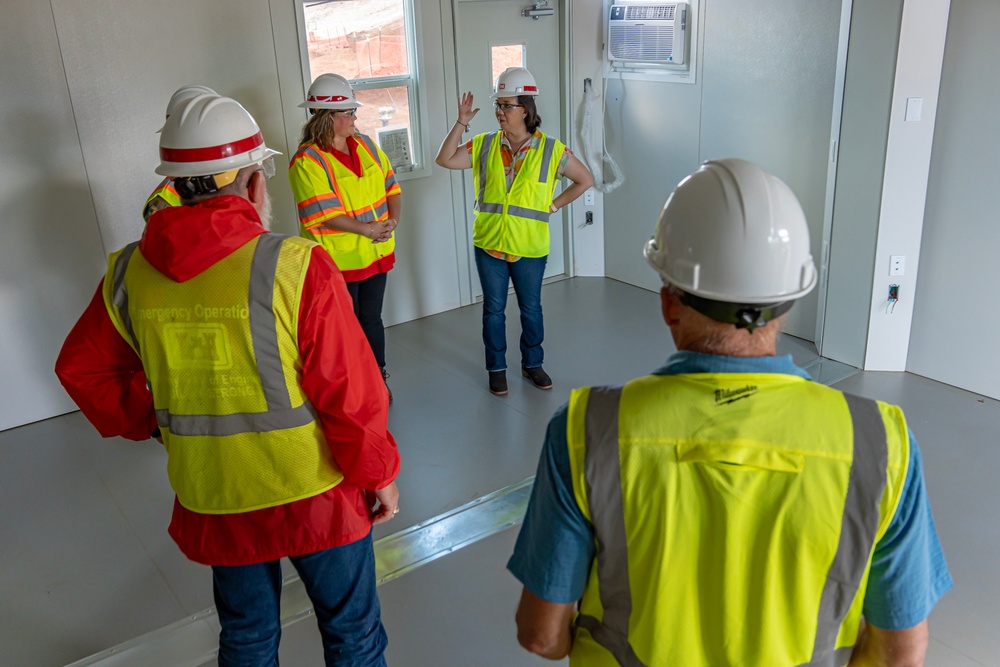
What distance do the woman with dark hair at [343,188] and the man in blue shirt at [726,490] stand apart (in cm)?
261

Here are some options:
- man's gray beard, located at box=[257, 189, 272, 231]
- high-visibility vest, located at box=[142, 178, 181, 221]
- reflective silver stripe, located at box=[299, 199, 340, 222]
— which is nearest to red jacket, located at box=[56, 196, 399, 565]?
man's gray beard, located at box=[257, 189, 272, 231]

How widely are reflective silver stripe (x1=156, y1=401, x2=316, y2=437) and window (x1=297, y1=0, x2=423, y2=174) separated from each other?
3.17m

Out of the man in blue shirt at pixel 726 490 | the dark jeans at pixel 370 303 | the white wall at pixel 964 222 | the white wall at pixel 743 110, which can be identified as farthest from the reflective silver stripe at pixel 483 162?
the man in blue shirt at pixel 726 490

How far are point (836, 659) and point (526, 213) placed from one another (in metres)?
2.85

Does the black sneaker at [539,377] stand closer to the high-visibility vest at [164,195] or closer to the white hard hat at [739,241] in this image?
the high-visibility vest at [164,195]

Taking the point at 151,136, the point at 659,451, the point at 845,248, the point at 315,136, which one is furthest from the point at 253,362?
the point at 845,248

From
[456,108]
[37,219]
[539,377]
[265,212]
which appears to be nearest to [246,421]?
[265,212]

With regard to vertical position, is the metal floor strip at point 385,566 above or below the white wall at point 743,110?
below

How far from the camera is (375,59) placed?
4820mm

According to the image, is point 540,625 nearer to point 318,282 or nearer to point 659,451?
point 659,451

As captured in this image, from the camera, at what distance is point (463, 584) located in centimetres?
282

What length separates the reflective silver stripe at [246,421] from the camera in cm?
176

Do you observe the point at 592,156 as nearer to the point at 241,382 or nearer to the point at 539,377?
the point at 539,377

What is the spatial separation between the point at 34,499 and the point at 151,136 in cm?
181
